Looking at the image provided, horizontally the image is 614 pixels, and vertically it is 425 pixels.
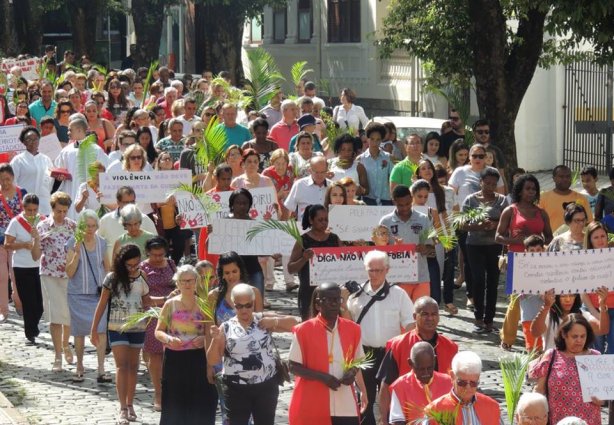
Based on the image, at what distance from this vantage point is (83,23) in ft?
152

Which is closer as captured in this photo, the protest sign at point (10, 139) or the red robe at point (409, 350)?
the red robe at point (409, 350)

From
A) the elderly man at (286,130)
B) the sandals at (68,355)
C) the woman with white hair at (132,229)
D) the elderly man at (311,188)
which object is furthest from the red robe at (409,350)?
the elderly man at (286,130)

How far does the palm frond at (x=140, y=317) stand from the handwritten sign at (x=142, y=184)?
4.01 m

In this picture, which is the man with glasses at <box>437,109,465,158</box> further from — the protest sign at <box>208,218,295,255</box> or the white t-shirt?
the white t-shirt

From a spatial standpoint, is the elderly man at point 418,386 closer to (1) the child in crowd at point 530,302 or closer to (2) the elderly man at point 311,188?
(1) the child in crowd at point 530,302

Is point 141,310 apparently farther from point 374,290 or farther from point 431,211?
point 431,211

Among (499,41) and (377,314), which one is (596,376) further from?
(499,41)

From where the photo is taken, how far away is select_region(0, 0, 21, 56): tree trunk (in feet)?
154

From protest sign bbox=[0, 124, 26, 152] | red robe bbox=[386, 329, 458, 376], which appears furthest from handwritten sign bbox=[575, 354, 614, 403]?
protest sign bbox=[0, 124, 26, 152]

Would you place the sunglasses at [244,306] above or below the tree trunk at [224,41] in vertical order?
below

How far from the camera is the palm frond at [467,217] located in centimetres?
1591

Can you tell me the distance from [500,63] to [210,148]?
18.1 feet

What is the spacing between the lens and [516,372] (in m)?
10.0

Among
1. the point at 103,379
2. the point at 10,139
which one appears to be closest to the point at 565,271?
the point at 103,379
